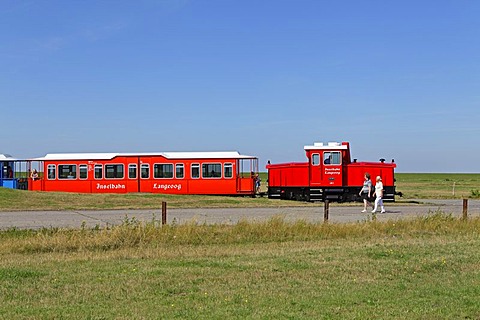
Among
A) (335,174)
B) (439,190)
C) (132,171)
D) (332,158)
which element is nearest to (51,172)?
(132,171)

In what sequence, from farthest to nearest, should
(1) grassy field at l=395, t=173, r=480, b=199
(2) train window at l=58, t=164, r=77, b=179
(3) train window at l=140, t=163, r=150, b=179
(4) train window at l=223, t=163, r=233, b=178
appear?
(1) grassy field at l=395, t=173, r=480, b=199 → (2) train window at l=58, t=164, r=77, b=179 → (3) train window at l=140, t=163, r=150, b=179 → (4) train window at l=223, t=163, r=233, b=178

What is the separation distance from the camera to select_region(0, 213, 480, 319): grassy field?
835 centimetres

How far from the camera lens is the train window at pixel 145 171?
40.7 meters

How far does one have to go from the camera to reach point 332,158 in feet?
119

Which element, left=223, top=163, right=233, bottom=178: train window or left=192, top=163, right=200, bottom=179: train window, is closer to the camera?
left=223, top=163, right=233, bottom=178: train window

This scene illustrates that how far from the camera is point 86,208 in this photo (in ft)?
101

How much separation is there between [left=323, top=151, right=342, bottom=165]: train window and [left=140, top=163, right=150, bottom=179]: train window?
36.2 ft

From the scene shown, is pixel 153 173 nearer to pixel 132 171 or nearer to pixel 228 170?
pixel 132 171

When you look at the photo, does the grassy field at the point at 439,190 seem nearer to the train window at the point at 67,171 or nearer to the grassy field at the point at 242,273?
the train window at the point at 67,171

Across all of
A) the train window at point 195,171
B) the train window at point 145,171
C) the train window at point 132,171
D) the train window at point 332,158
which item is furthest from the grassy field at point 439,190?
the train window at point 132,171

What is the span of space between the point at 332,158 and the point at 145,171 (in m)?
11.6

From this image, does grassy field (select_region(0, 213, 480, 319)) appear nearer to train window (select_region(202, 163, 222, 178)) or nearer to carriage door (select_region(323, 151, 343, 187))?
carriage door (select_region(323, 151, 343, 187))

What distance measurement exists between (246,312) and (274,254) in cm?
525

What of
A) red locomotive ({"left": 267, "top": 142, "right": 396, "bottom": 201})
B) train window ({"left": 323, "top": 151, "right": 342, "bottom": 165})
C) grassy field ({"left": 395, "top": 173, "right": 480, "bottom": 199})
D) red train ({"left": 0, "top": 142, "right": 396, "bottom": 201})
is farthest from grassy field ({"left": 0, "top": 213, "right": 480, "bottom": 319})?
grassy field ({"left": 395, "top": 173, "right": 480, "bottom": 199})
